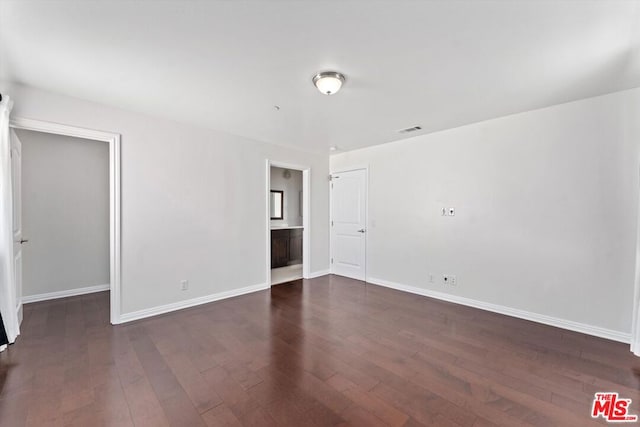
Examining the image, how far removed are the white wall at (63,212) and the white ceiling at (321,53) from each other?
1.95m

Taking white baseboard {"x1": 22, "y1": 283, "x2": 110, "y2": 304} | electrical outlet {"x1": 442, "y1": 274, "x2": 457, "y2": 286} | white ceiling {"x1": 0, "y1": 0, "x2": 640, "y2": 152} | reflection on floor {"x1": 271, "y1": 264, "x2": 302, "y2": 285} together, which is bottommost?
reflection on floor {"x1": 271, "y1": 264, "x2": 302, "y2": 285}

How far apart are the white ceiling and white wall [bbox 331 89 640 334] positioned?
38cm

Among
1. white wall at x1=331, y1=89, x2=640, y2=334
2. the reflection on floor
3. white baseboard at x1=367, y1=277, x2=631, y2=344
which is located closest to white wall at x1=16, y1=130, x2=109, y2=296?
the reflection on floor

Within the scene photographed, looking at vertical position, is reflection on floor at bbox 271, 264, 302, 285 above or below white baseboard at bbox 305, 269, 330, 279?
below

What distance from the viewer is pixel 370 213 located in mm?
4832

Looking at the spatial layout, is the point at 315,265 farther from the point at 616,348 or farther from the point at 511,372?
the point at 616,348

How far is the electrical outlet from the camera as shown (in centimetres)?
380

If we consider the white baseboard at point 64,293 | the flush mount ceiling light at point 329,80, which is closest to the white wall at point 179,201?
the white baseboard at point 64,293

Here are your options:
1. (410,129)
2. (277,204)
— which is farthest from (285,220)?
(410,129)

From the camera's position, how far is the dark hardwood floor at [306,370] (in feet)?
5.60

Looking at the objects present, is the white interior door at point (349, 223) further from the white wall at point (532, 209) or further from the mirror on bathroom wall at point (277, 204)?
the mirror on bathroom wall at point (277, 204)

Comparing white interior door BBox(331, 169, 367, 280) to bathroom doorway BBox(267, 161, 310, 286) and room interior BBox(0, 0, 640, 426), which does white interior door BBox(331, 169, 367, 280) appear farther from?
bathroom doorway BBox(267, 161, 310, 286)

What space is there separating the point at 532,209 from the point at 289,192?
15.8ft

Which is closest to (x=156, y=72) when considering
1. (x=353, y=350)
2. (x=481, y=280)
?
(x=353, y=350)
